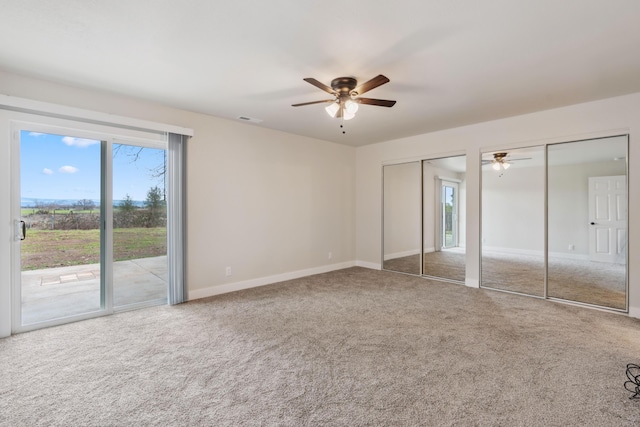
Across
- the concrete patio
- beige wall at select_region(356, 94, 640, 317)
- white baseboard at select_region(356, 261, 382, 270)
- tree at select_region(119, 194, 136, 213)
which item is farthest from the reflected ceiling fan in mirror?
white baseboard at select_region(356, 261, 382, 270)

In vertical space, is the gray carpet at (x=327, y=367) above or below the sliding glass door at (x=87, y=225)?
below

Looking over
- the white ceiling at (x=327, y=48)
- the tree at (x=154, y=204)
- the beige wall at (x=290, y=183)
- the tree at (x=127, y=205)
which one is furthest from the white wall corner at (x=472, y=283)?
the tree at (x=127, y=205)

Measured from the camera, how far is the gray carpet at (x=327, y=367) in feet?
6.31

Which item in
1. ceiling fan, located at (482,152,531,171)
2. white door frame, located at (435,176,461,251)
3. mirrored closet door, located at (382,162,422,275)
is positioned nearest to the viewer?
ceiling fan, located at (482,152,531,171)

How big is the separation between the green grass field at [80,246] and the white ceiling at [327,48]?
5.37 ft

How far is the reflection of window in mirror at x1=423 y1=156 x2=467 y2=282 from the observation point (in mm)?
5156

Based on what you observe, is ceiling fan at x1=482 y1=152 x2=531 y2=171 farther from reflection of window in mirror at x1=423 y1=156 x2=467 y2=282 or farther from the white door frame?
the white door frame

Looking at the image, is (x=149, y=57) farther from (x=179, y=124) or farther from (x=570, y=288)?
(x=570, y=288)

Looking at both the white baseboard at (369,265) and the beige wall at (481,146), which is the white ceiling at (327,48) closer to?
the beige wall at (481,146)

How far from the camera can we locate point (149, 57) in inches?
107

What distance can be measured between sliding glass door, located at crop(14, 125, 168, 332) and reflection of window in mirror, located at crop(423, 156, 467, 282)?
4281mm

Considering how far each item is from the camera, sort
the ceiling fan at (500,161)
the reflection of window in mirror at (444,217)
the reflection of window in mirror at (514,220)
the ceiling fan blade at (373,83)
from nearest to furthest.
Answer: the ceiling fan blade at (373,83) < the reflection of window in mirror at (514,220) < the ceiling fan at (500,161) < the reflection of window in mirror at (444,217)

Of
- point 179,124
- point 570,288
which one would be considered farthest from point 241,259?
point 570,288

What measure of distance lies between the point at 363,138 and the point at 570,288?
388cm
